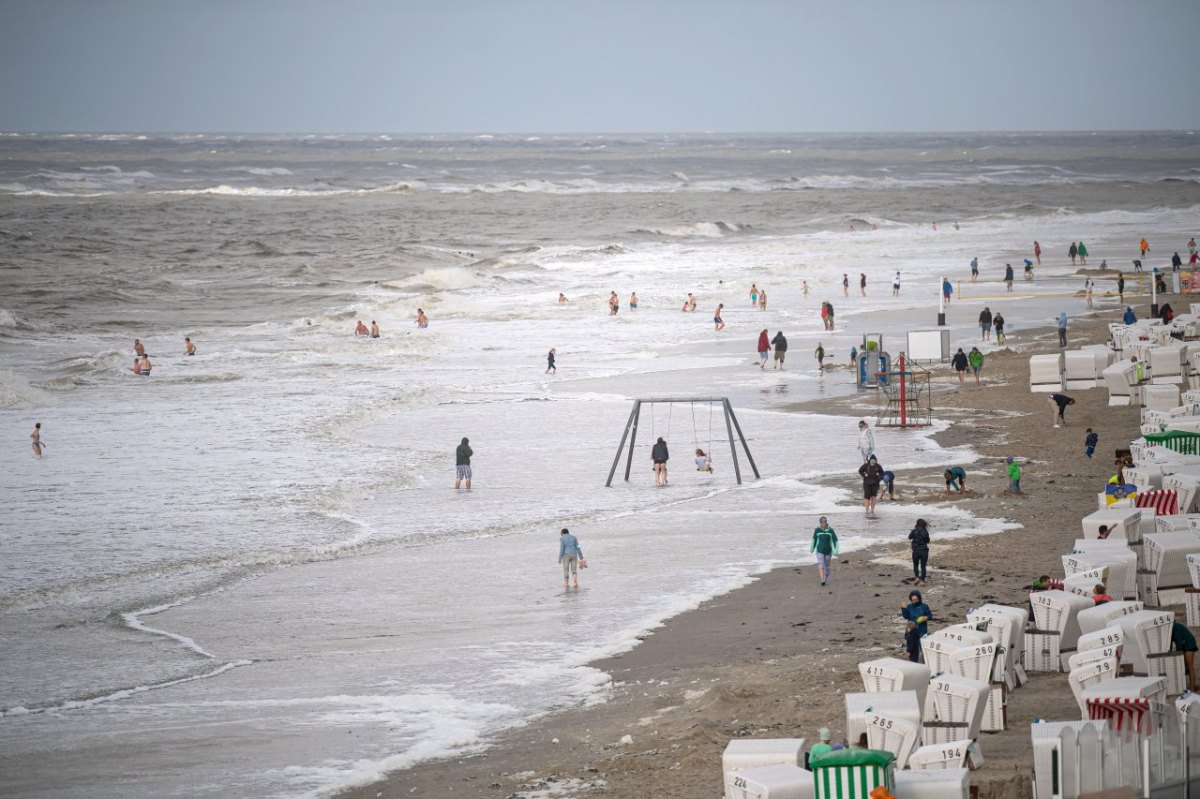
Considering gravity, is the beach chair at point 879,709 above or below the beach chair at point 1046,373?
below

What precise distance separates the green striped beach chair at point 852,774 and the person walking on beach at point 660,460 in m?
16.5

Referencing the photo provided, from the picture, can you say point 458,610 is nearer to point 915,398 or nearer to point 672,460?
point 672,460

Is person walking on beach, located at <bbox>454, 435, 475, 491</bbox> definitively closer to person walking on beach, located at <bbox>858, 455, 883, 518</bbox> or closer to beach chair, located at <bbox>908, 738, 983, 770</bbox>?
person walking on beach, located at <bbox>858, 455, 883, 518</bbox>

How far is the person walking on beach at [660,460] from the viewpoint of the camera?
86.7ft

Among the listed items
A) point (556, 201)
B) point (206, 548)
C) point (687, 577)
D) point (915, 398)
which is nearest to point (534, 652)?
point (687, 577)

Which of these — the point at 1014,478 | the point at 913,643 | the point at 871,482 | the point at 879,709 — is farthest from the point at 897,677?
the point at 1014,478

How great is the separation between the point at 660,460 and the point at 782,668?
1146cm

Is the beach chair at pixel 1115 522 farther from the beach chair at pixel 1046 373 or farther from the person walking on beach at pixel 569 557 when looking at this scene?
the beach chair at pixel 1046 373

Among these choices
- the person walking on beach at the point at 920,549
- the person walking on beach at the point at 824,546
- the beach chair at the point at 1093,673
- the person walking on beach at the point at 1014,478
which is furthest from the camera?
the person walking on beach at the point at 1014,478

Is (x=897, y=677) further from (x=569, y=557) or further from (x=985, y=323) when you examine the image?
(x=985, y=323)

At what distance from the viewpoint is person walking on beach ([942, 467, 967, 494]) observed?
23.9 metres

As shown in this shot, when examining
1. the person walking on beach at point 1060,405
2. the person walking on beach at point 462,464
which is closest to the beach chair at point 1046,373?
the person walking on beach at point 1060,405

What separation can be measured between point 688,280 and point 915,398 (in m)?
35.1

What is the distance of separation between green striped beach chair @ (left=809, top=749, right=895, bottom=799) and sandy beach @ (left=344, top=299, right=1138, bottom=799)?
3.78 feet
